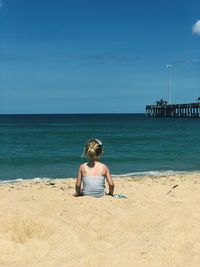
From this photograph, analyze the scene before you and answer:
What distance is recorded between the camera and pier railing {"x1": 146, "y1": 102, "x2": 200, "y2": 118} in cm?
7919

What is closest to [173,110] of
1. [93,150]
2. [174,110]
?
[174,110]

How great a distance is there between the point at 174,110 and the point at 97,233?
281ft

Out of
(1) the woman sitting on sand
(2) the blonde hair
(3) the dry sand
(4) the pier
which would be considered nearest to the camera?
(3) the dry sand

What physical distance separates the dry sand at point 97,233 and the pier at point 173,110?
71742 millimetres

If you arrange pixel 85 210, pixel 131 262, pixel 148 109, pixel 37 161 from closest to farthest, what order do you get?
pixel 131 262
pixel 85 210
pixel 37 161
pixel 148 109

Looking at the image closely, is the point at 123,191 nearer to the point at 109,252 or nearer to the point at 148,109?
the point at 109,252

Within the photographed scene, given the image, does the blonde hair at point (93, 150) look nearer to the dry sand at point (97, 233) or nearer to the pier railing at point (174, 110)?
the dry sand at point (97, 233)

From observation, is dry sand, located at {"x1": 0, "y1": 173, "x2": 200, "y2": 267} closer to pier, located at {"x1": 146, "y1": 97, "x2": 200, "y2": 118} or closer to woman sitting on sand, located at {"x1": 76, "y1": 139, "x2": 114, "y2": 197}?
woman sitting on sand, located at {"x1": 76, "y1": 139, "x2": 114, "y2": 197}

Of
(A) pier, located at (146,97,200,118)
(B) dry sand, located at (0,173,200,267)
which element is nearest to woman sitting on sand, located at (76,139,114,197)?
(B) dry sand, located at (0,173,200,267)

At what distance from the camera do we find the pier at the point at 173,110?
79188 millimetres

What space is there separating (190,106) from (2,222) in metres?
77.4

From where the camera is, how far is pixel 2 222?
4961 mm

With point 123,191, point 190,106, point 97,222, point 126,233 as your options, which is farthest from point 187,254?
point 190,106

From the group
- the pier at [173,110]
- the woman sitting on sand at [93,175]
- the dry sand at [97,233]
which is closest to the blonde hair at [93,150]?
the woman sitting on sand at [93,175]
